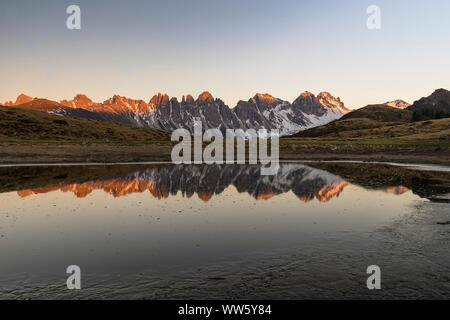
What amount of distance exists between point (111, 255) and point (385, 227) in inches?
660

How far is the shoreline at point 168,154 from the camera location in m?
77.2

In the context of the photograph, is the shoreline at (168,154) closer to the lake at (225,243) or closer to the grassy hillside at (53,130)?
the lake at (225,243)

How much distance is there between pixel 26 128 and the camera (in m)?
174

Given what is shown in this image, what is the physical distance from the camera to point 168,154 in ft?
316

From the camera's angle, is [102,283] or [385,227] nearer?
[102,283]

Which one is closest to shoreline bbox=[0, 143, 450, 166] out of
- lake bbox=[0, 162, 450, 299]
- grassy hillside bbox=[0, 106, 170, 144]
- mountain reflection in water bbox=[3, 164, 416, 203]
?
mountain reflection in water bbox=[3, 164, 416, 203]

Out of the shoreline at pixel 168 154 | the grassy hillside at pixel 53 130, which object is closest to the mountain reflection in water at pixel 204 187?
the shoreline at pixel 168 154

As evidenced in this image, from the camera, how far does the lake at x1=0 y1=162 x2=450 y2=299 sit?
13109 mm

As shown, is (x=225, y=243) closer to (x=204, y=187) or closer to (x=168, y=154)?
(x=204, y=187)

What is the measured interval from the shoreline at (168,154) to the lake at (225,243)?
143 feet

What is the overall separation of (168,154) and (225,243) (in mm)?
79214

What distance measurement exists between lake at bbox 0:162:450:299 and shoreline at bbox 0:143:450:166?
43577 mm

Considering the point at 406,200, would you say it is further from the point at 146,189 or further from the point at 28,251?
the point at 28,251
